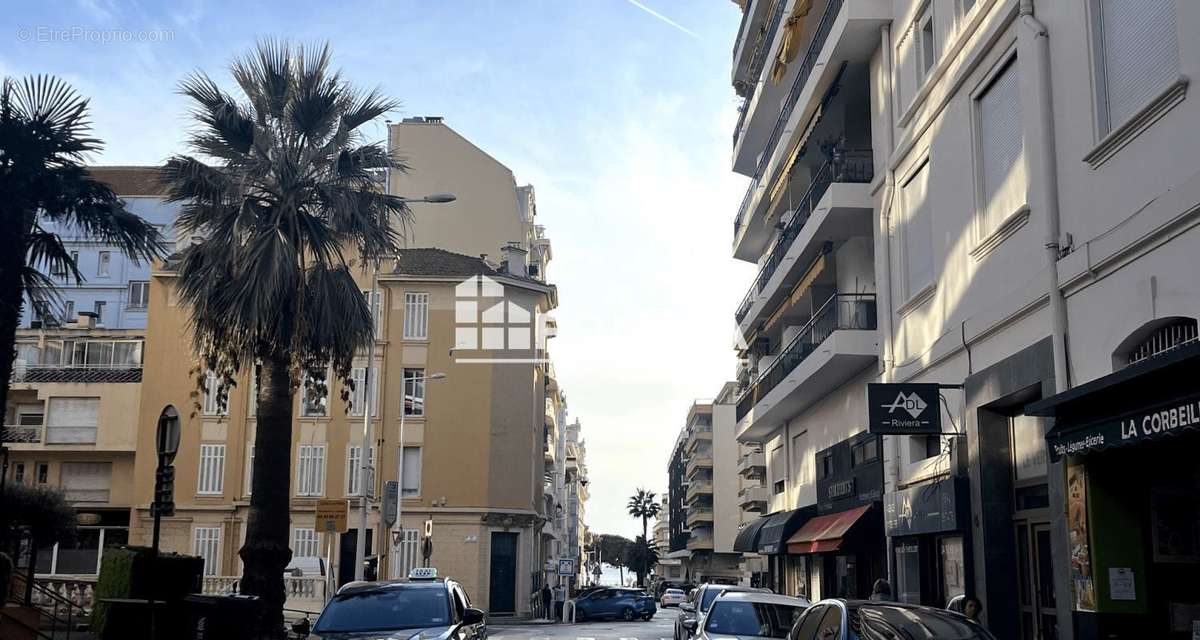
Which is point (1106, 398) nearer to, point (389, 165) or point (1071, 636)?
point (1071, 636)

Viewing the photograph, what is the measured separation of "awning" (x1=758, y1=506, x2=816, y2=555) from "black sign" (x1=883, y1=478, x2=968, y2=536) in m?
9.01

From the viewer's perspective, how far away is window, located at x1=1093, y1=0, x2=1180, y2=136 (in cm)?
1155

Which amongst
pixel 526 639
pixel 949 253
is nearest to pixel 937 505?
pixel 949 253

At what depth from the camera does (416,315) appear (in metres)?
51.0

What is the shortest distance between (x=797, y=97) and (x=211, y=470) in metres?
32.3

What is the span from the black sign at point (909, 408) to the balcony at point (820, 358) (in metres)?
5.42

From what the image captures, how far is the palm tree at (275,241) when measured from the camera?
22.4 m

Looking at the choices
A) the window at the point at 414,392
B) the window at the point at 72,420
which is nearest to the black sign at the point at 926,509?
the window at the point at 414,392

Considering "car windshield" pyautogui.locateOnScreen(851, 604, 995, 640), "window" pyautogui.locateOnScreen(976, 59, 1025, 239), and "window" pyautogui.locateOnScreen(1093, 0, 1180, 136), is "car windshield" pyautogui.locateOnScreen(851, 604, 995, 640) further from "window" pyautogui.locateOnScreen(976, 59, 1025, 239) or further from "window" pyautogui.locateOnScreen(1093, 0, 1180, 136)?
"window" pyautogui.locateOnScreen(976, 59, 1025, 239)

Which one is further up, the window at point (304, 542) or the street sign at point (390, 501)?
the street sign at point (390, 501)

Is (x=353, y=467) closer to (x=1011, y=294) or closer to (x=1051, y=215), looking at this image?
(x=1011, y=294)

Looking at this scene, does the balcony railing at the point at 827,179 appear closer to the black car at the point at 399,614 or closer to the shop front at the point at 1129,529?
the shop front at the point at 1129,529

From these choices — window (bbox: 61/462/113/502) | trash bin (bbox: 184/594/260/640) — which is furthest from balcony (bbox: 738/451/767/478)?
trash bin (bbox: 184/594/260/640)

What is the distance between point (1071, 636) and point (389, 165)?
55.0ft
